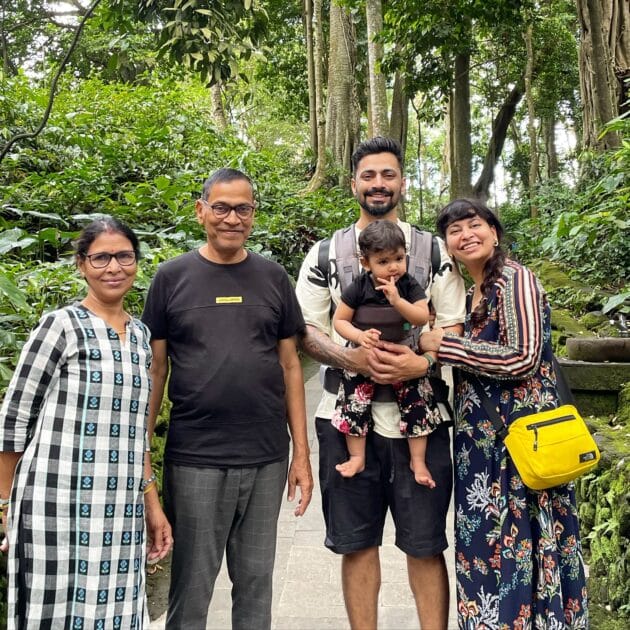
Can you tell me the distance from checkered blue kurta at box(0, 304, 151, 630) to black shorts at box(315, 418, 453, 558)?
0.80 metres

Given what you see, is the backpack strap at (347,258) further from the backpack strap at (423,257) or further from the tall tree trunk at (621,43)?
the tall tree trunk at (621,43)

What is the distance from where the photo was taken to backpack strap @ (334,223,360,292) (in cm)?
237

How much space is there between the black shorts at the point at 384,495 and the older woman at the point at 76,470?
0.78m

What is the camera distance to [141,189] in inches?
242

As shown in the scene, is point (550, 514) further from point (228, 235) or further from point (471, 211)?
point (228, 235)

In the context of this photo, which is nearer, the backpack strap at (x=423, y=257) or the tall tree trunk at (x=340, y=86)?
the backpack strap at (x=423, y=257)

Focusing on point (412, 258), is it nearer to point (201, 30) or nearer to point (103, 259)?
point (103, 259)

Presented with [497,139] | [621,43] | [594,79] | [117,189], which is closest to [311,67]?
[497,139]

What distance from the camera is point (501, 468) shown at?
2.12 metres

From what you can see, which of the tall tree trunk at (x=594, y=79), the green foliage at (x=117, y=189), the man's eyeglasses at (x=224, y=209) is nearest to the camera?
the man's eyeglasses at (x=224, y=209)

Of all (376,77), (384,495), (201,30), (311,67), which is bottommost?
(384,495)

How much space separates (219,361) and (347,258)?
66 centimetres

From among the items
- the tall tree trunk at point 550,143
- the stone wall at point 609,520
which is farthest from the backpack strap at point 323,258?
the tall tree trunk at point 550,143

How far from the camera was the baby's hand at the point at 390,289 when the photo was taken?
7.00ft
